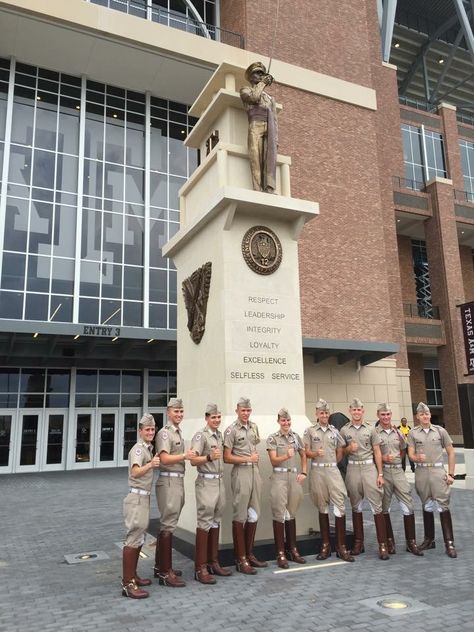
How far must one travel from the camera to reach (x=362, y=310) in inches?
922

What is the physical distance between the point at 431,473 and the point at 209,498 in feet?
10.7

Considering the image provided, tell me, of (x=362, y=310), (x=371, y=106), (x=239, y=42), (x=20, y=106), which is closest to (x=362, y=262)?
(x=362, y=310)

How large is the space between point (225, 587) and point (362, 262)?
19.6m

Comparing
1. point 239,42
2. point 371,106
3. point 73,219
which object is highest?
point 239,42

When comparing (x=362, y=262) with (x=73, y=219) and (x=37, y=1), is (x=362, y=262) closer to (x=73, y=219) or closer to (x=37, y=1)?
(x=73, y=219)

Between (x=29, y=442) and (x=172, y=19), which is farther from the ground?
(x=172, y=19)

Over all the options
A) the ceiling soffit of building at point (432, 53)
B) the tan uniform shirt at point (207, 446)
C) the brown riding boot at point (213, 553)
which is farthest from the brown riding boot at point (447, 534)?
the ceiling soffit of building at point (432, 53)

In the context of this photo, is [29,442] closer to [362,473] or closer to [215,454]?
[215,454]

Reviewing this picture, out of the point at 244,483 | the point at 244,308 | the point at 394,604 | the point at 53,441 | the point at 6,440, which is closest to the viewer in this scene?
the point at 394,604

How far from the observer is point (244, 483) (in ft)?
22.1

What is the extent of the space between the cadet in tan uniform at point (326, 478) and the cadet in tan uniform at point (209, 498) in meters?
1.47

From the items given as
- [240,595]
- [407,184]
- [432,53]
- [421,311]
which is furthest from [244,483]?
[432,53]

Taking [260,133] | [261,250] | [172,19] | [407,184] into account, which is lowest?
[261,250]

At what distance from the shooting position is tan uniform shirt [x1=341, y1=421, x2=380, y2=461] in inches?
294
